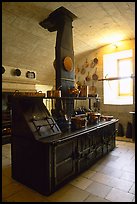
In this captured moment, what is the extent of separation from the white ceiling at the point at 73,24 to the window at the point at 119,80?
2.26 ft

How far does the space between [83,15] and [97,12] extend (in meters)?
A: 0.28

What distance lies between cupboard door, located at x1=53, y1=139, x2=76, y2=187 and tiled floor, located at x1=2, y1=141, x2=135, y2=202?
137 millimetres

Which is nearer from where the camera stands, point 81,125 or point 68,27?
point 81,125

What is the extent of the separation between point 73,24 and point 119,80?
255 cm

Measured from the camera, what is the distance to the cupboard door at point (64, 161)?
2.04 m

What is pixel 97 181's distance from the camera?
234cm

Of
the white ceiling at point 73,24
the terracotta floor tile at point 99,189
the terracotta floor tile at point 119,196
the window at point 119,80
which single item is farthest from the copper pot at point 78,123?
the window at point 119,80

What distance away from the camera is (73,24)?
3.74 meters

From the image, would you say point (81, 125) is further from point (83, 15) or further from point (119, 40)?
point (119, 40)

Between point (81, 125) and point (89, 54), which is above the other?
point (89, 54)

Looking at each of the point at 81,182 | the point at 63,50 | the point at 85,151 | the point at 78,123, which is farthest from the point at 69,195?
the point at 63,50

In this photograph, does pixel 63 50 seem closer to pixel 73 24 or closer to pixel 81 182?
pixel 73 24

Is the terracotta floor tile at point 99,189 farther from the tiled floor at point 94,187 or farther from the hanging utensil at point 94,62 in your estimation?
the hanging utensil at point 94,62

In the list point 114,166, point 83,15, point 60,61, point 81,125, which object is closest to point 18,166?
point 81,125
